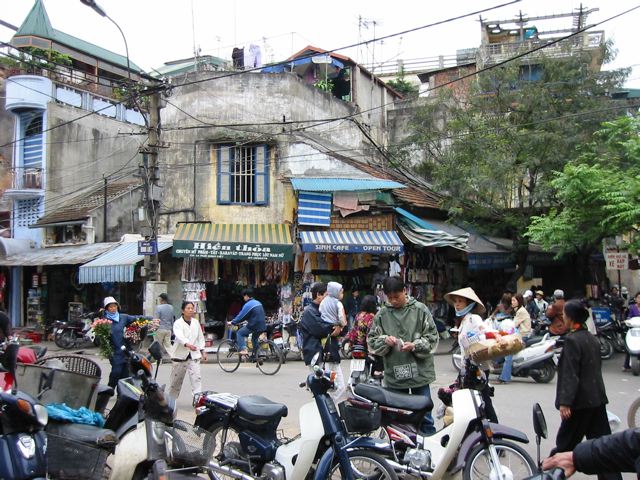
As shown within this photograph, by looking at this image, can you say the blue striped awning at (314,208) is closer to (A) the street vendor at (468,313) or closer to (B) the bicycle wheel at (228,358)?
(B) the bicycle wheel at (228,358)

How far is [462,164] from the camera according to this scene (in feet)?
62.1

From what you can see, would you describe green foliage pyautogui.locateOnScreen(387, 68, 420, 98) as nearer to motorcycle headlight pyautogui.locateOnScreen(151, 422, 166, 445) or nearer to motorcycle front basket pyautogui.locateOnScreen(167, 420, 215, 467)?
motorcycle front basket pyautogui.locateOnScreen(167, 420, 215, 467)

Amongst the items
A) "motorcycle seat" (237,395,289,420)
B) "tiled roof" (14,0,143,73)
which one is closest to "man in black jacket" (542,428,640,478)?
"motorcycle seat" (237,395,289,420)

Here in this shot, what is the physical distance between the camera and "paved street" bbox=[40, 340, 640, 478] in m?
8.58

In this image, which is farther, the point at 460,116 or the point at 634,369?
the point at 460,116

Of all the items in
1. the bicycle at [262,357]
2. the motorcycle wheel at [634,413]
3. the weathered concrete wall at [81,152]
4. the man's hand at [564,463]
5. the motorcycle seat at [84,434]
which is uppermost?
the weathered concrete wall at [81,152]

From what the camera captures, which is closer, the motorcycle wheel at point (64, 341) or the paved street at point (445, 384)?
the paved street at point (445, 384)

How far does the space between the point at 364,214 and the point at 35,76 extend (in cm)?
1362

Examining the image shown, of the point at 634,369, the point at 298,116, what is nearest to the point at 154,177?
the point at 298,116

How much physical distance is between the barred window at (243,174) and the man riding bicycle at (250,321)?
5.68m

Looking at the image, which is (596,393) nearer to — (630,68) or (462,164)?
(462,164)

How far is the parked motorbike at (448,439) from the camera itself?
5.00 metres

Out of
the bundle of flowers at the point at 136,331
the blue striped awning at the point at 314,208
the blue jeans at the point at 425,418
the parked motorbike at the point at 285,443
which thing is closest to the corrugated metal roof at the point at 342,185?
the blue striped awning at the point at 314,208

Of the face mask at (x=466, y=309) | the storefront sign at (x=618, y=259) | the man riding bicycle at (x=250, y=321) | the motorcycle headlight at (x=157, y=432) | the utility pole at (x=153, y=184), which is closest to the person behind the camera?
the motorcycle headlight at (x=157, y=432)
